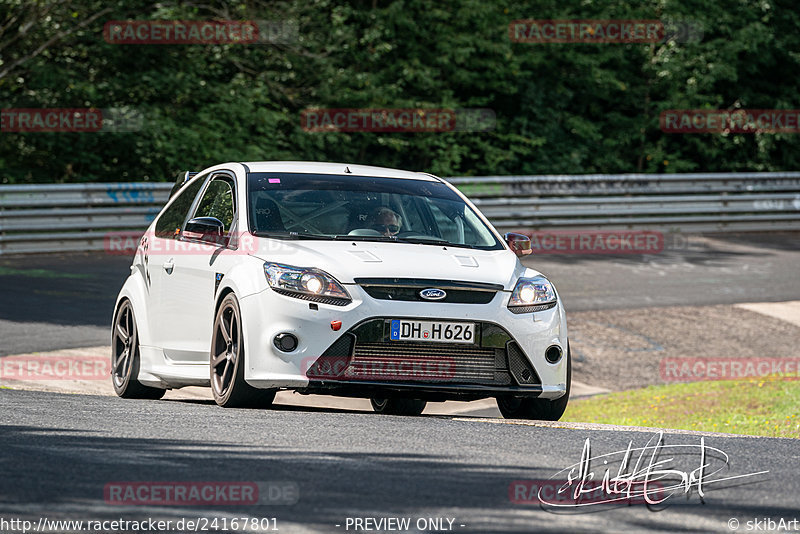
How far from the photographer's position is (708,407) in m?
13.6

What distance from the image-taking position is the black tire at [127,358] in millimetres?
9805

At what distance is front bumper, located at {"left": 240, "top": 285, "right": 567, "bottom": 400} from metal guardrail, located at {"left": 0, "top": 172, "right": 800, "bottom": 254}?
40.5 feet

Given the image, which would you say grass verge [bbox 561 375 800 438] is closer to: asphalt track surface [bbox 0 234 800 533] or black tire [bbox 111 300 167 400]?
asphalt track surface [bbox 0 234 800 533]

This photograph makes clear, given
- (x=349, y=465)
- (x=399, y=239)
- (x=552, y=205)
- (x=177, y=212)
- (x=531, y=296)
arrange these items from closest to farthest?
1. (x=349, y=465)
2. (x=531, y=296)
3. (x=399, y=239)
4. (x=177, y=212)
5. (x=552, y=205)

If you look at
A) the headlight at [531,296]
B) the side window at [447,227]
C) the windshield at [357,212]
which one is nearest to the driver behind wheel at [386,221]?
the windshield at [357,212]

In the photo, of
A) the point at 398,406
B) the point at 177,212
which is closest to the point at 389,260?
the point at 177,212

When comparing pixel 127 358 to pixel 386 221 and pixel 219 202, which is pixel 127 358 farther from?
pixel 386 221

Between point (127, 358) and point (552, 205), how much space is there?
1482cm

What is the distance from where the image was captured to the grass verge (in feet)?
40.7

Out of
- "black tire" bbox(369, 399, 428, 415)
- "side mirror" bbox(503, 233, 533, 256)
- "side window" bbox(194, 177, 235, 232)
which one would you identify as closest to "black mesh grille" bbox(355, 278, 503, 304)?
"side mirror" bbox(503, 233, 533, 256)

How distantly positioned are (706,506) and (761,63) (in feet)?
85.9

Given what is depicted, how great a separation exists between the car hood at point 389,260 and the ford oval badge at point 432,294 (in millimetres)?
92

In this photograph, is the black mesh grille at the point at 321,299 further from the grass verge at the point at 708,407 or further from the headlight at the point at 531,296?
the grass verge at the point at 708,407

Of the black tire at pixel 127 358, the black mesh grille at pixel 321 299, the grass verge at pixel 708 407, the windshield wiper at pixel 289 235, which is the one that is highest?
the windshield wiper at pixel 289 235
